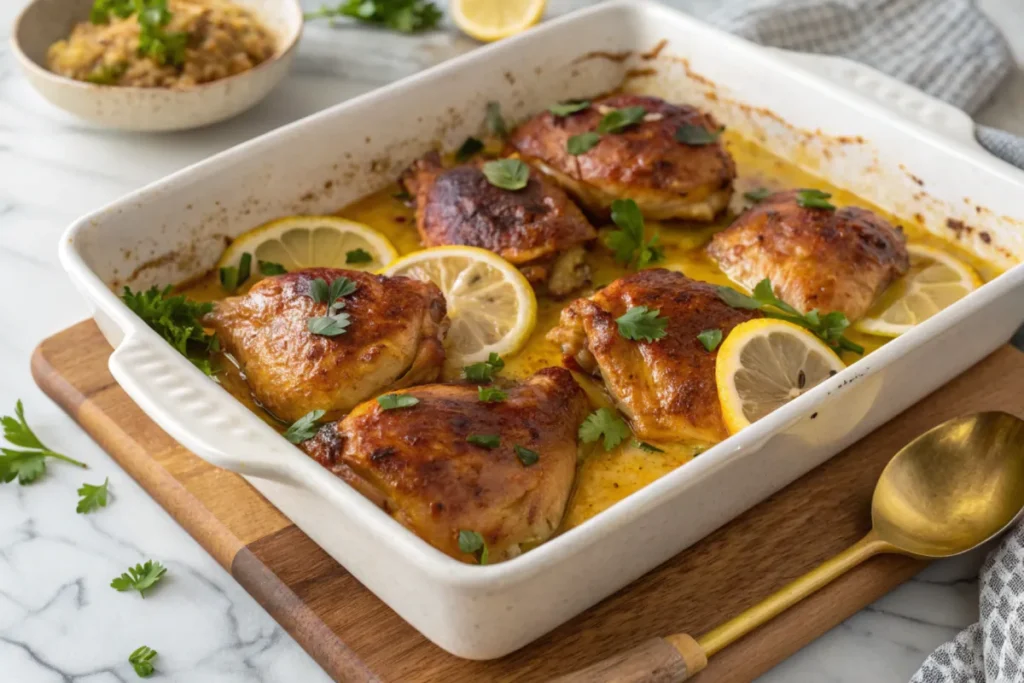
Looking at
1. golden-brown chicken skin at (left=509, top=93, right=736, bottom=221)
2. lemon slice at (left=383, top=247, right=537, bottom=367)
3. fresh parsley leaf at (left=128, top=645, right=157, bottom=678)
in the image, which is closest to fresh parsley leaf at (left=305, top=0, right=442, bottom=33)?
golden-brown chicken skin at (left=509, top=93, right=736, bottom=221)

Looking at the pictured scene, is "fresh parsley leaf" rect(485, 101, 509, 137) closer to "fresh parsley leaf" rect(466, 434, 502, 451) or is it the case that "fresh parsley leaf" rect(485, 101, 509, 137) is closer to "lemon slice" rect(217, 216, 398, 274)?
"lemon slice" rect(217, 216, 398, 274)

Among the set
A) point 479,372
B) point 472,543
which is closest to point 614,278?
point 479,372

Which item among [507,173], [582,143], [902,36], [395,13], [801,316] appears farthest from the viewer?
[395,13]

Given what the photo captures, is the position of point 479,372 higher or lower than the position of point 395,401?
lower

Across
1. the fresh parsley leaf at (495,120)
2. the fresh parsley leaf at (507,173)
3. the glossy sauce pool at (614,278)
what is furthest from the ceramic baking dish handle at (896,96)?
the fresh parsley leaf at (507,173)

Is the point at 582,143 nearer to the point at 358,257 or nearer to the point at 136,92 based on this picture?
the point at 358,257

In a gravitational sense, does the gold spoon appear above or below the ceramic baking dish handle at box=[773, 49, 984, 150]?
below
